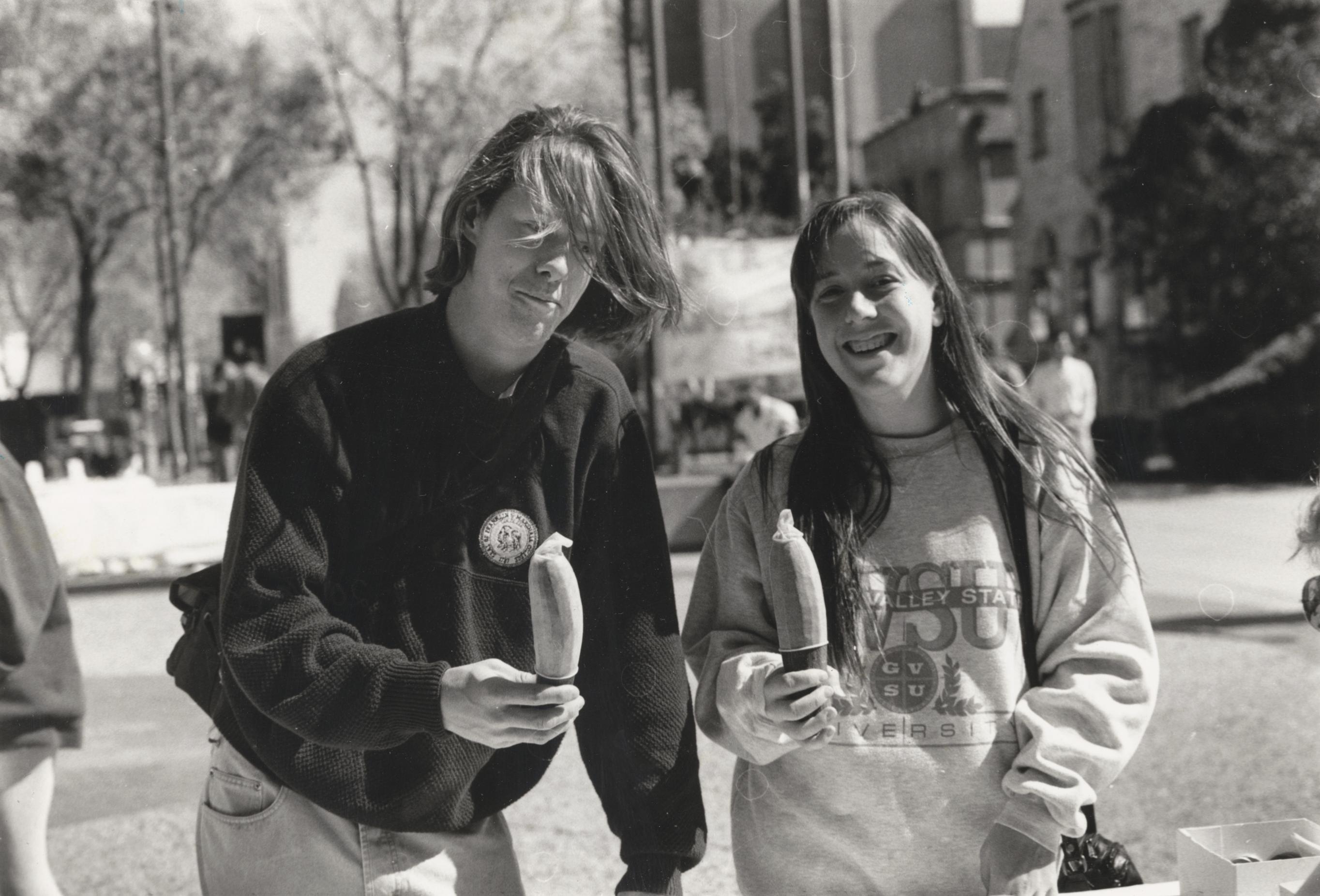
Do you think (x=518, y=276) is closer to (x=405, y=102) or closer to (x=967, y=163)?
(x=405, y=102)

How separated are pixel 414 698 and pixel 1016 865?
865mm

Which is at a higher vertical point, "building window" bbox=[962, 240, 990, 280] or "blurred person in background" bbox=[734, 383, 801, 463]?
"building window" bbox=[962, 240, 990, 280]

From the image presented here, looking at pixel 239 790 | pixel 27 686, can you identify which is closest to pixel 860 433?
pixel 239 790

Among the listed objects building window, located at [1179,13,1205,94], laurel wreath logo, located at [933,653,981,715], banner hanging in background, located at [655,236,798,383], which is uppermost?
building window, located at [1179,13,1205,94]

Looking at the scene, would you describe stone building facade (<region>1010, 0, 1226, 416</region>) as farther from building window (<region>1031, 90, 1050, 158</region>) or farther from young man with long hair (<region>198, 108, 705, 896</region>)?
young man with long hair (<region>198, 108, 705, 896</region>)

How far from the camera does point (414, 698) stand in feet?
4.97

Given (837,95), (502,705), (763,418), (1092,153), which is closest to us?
(502,705)

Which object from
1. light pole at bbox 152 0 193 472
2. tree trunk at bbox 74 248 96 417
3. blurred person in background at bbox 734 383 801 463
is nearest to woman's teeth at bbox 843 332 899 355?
light pole at bbox 152 0 193 472

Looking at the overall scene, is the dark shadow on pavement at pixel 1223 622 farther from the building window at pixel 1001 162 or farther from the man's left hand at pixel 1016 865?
the building window at pixel 1001 162

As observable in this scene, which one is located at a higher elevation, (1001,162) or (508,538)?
(1001,162)

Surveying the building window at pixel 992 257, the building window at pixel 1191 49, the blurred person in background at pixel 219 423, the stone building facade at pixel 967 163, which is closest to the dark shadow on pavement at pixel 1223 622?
the stone building facade at pixel 967 163

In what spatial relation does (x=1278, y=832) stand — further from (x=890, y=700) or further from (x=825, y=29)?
(x=825, y=29)

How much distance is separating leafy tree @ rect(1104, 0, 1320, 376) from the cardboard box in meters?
9.02

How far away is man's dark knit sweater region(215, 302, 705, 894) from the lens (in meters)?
1.54
